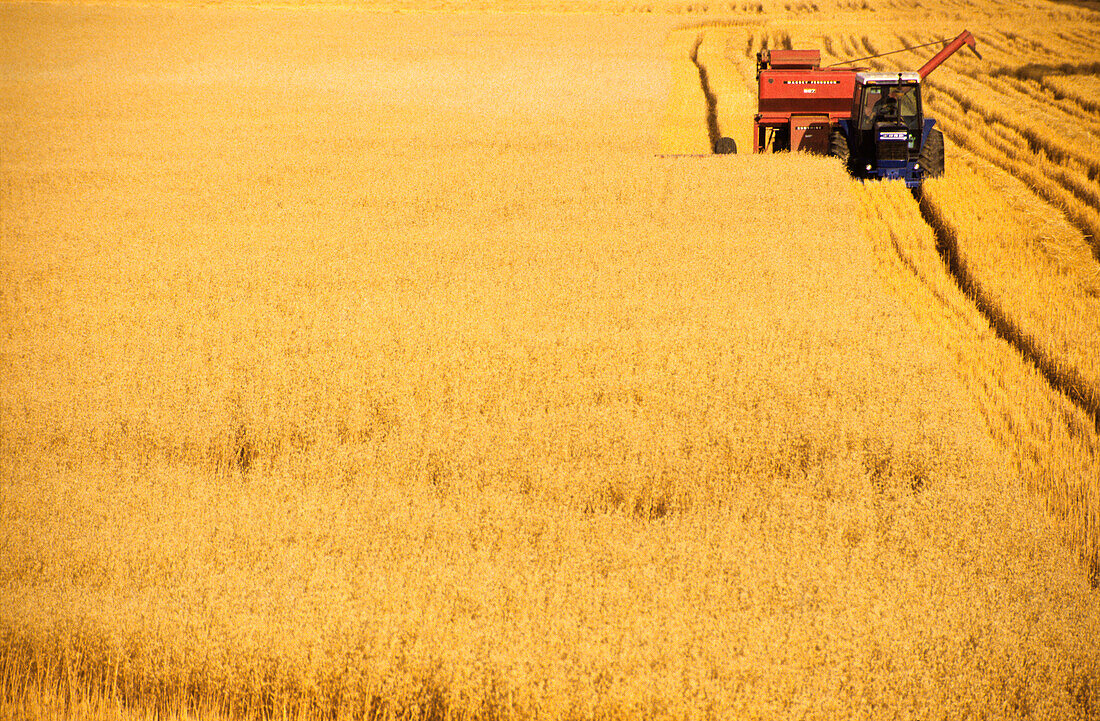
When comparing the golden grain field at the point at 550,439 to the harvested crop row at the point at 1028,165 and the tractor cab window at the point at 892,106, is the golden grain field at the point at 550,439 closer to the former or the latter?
the harvested crop row at the point at 1028,165

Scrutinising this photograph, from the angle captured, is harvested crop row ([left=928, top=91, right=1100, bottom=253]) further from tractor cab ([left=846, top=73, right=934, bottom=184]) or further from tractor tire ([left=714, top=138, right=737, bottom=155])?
tractor tire ([left=714, top=138, right=737, bottom=155])

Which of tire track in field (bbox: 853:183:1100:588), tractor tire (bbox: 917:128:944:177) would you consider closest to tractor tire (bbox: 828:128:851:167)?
tractor tire (bbox: 917:128:944:177)

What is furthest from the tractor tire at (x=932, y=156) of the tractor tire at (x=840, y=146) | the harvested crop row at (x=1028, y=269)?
the tractor tire at (x=840, y=146)

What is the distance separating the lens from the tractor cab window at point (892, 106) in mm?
12797

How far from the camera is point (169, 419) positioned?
19.7 feet

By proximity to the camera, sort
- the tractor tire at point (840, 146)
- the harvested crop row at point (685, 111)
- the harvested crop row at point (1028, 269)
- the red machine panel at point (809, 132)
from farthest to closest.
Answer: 1. the harvested crop row at point (685, 111)
2. the red machine panel at point (809, 132)
3. the tractor tire at point (840, 146)
4. the harvested crop row at point (1028, 269)

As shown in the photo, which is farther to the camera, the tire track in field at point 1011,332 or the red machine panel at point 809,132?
the red machine panel at point 809,132

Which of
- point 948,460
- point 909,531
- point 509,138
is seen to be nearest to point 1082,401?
point 948,460

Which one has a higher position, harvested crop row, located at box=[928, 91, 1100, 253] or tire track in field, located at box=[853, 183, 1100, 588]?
harvested crop row, located at box=[928, 91, 1100, 253]

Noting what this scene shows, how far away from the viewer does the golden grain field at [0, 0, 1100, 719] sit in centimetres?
363

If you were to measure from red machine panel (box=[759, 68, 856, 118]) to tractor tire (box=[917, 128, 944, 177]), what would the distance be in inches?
101

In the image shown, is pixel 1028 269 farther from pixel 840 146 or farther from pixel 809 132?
pixel 809 132

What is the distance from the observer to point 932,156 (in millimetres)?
12656

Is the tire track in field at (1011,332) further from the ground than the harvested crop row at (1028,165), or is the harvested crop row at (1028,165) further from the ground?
the harvested crop row at (1028,165)
